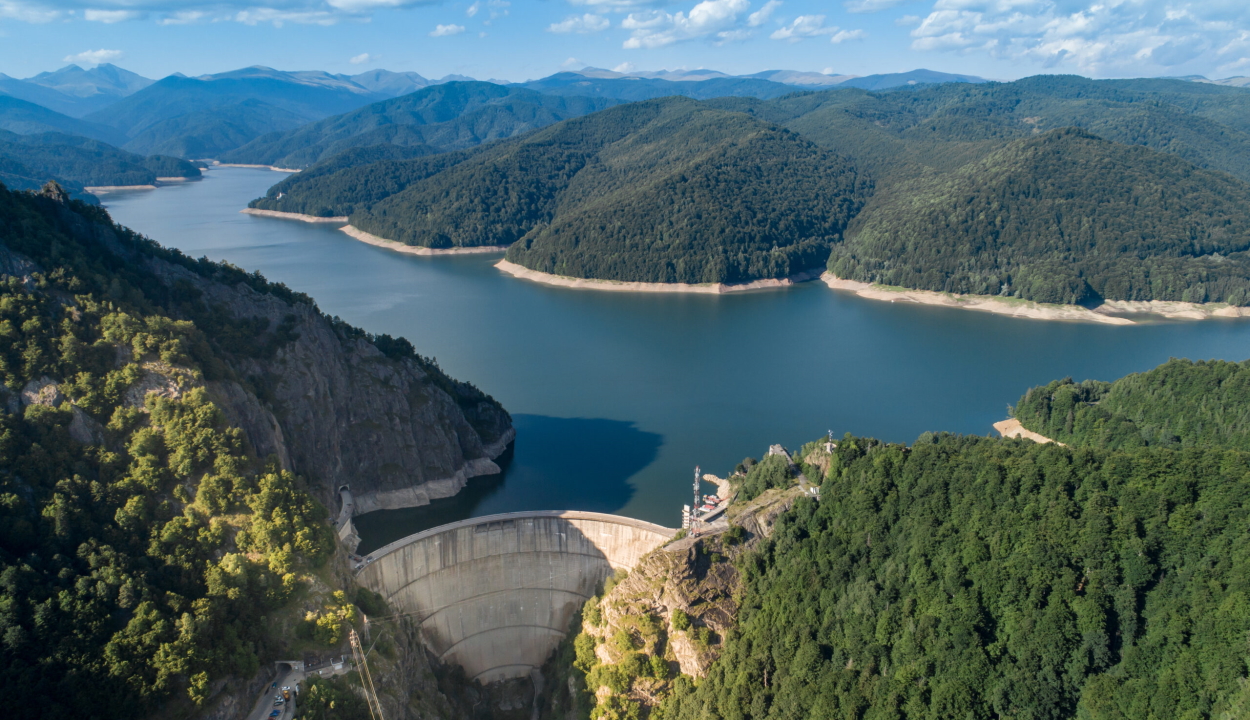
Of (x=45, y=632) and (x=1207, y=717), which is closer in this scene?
(x=1207, y=717)

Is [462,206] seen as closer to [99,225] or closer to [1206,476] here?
[99,225]

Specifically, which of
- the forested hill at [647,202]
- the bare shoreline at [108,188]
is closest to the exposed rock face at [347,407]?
the forested hill at [647,202]

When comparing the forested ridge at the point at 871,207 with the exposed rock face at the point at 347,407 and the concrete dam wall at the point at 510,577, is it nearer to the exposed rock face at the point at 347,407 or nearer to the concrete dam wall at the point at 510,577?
the exposed rock face at the point at 347,407

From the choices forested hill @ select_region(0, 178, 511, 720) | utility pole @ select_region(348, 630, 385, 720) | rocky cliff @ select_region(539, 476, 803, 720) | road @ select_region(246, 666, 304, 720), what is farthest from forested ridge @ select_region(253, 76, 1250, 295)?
road @ select_region(246, 666, 304, 720)

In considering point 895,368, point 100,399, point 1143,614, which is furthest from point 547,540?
point 895,368

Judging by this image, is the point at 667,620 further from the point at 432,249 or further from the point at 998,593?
the point at 432,249

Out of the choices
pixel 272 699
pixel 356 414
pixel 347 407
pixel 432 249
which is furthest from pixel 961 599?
pixel 432 249

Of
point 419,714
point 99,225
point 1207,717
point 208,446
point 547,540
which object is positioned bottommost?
point 419,714
